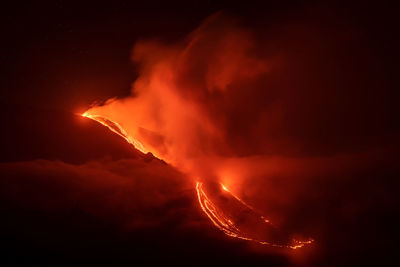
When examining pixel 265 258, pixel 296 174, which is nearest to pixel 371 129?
pixel 296 174

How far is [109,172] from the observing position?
12.1m

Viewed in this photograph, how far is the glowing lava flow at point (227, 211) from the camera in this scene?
11.3 m

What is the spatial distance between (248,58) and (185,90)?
2.36m

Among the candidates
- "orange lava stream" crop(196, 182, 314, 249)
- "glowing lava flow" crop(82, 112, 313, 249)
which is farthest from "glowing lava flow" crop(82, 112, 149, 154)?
"orange lava stream" crop(196, 182, 314, 249)

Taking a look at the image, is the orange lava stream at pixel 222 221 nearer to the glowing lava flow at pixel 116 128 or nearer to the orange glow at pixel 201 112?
the orange glow at pixel 201 112

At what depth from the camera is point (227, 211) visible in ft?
39.7

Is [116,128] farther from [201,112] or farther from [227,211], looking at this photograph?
[227,211]

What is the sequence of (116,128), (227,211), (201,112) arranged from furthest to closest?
(201,112) < (116,128) < (227,211)

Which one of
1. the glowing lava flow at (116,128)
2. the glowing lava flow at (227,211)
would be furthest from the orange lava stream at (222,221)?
the glowing lava flow at (116,128)

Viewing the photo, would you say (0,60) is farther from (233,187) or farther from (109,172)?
(233,187)

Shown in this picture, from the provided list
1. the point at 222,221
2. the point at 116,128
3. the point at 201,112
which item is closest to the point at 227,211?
the point at 222,221

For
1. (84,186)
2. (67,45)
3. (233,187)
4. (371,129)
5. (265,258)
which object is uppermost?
(371,129)

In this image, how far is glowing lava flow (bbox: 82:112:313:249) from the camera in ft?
37.2

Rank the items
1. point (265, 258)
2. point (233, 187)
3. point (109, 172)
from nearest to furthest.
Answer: point (265, 258) < point (109, 172) < point (233, 187)
